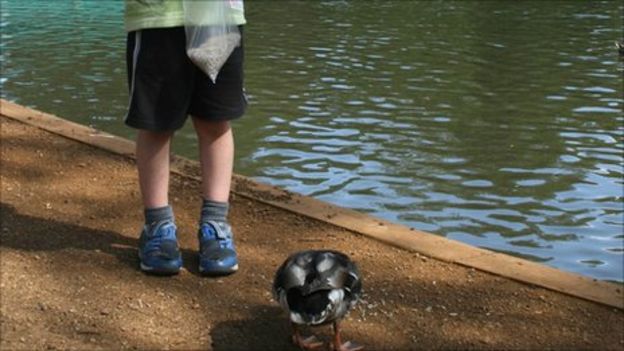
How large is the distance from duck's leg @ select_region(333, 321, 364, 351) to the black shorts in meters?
0.93

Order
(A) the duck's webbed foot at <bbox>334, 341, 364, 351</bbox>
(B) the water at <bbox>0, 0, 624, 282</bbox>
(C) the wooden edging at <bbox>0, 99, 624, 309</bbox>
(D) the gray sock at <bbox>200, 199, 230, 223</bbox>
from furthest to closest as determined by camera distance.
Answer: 1. (B) the water at <bbox>0, 0, 624, 282</bbox>
2. (D) the gray sock at <bbox>200, 199, 230, 223</bbox>
3. (C) the wooden edging at <bbox>0, 99, 624, 309</bbox>
4. (A) the duck's webbed foot at <bbox>334, 341, 364, 351</bbox>

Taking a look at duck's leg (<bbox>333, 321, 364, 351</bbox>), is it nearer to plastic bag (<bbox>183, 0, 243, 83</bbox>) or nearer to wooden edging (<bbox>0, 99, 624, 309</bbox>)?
wooden edging (<bbox>0, 99, 624, 309</bbox>)

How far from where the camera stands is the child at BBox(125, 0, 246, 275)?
3262mm

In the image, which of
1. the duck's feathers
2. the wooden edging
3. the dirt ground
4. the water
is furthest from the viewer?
the water

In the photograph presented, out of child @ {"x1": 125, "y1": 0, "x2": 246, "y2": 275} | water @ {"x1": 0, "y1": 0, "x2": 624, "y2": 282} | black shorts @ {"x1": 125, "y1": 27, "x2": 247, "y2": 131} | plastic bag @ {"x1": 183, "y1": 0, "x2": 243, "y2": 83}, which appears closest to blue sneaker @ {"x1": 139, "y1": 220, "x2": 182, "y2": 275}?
child @ {"x1": 125, "y1": 0, "x2": 246, "y2": 275}

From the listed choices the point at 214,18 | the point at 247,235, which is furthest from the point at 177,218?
the point at 214,18

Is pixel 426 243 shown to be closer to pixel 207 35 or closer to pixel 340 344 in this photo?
pixel 340 344

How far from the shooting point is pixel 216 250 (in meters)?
3.43

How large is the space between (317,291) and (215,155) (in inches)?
35.5

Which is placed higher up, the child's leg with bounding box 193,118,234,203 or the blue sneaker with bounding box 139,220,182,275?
the child's leg with bounding box 193,118,234,203

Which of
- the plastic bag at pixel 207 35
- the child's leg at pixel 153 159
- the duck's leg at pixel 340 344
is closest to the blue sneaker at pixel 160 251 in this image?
the child's leg at pixel 153 159

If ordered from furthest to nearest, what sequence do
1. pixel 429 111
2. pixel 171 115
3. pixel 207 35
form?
pixel 429 111 → pixel 171 115 → pixel 207 35

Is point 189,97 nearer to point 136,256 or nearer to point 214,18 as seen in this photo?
point 214,18

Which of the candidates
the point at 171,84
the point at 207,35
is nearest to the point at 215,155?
the point at 171,84
